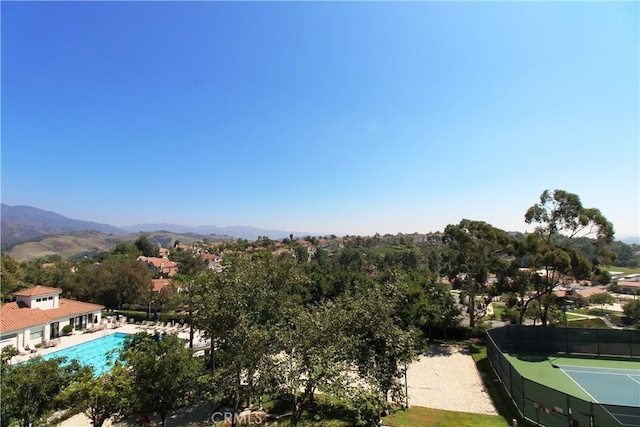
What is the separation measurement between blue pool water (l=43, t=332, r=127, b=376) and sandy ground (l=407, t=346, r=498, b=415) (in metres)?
19.4

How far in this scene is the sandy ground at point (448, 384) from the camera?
15102mm

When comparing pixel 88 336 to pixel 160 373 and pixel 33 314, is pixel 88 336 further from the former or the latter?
pixel 160 373

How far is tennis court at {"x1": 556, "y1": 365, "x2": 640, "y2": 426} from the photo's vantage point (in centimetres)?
1568

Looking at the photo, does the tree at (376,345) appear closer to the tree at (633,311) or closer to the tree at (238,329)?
the tree at (238,329)

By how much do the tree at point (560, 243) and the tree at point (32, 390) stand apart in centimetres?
2706

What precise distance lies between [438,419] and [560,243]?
61.7ft

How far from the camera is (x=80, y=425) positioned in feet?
43.8

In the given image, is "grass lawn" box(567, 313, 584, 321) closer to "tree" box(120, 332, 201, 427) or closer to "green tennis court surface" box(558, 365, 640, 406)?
"green tennis court surface" box(558, 365, 640, 406)

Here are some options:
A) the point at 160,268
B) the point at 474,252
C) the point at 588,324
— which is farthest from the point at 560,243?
the point at 160,268

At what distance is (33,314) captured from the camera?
26078 millimetres

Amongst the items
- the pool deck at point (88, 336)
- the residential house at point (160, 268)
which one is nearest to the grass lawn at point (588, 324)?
the pool deck at point (88, 336)

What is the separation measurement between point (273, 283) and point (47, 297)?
23.9 meters

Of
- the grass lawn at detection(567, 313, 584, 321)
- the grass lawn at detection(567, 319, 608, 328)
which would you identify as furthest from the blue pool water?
the grass lawn at detection(567, 313, 584, 321)

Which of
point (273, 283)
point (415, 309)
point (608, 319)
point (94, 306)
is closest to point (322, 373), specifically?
point (273, 283)
